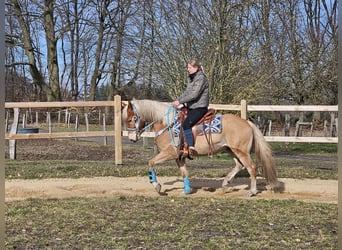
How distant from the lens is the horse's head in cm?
784

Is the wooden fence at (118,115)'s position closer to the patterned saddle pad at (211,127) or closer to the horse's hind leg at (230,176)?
the horse's hind leg at (230,176)

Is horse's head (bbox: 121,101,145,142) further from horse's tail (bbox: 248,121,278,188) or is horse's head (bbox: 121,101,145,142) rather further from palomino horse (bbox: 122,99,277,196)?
horse's tail (bbox: 248,121,278,188)

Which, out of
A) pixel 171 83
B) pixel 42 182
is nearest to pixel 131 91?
pixel 171 83

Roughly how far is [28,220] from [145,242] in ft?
6.03

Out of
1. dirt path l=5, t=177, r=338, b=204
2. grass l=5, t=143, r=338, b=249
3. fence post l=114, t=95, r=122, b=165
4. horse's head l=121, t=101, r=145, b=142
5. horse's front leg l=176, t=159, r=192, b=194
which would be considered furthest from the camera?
fence post l=114, t=95, r=122, b=165

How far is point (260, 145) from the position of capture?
786cm

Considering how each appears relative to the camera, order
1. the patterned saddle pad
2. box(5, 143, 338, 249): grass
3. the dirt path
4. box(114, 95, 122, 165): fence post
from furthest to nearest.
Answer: box(114, 95, 122, 165): fence post
the dirt path
the patterned saddle pad
box(5, 143, 338, 249): grass

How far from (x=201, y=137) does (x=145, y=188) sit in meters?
1.73

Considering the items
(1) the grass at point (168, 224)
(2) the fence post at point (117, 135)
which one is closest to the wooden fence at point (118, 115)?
(2) the fence post at point (117, 135)

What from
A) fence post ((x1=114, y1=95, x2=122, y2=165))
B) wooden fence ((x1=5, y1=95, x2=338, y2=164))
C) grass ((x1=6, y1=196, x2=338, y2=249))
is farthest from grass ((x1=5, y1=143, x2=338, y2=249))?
wooden fence ((x1=5, y1=95, x2=338, y2=164))

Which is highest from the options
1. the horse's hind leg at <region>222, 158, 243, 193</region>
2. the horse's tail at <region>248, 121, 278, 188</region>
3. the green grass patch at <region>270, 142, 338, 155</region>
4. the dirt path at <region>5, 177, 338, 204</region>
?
the horse's tail at <region>248, 121, 278, 188</region>

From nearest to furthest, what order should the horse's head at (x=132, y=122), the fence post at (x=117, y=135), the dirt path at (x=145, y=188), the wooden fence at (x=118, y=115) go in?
the horse's head at (x=132, y=122) < the dirt path at (x=145, y=188) < the wooden fence at (x=118, y=115) < the fence post at (x=117, y=135)

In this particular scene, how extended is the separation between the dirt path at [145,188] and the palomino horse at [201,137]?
1.99 ft

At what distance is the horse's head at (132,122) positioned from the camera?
7.84 m
